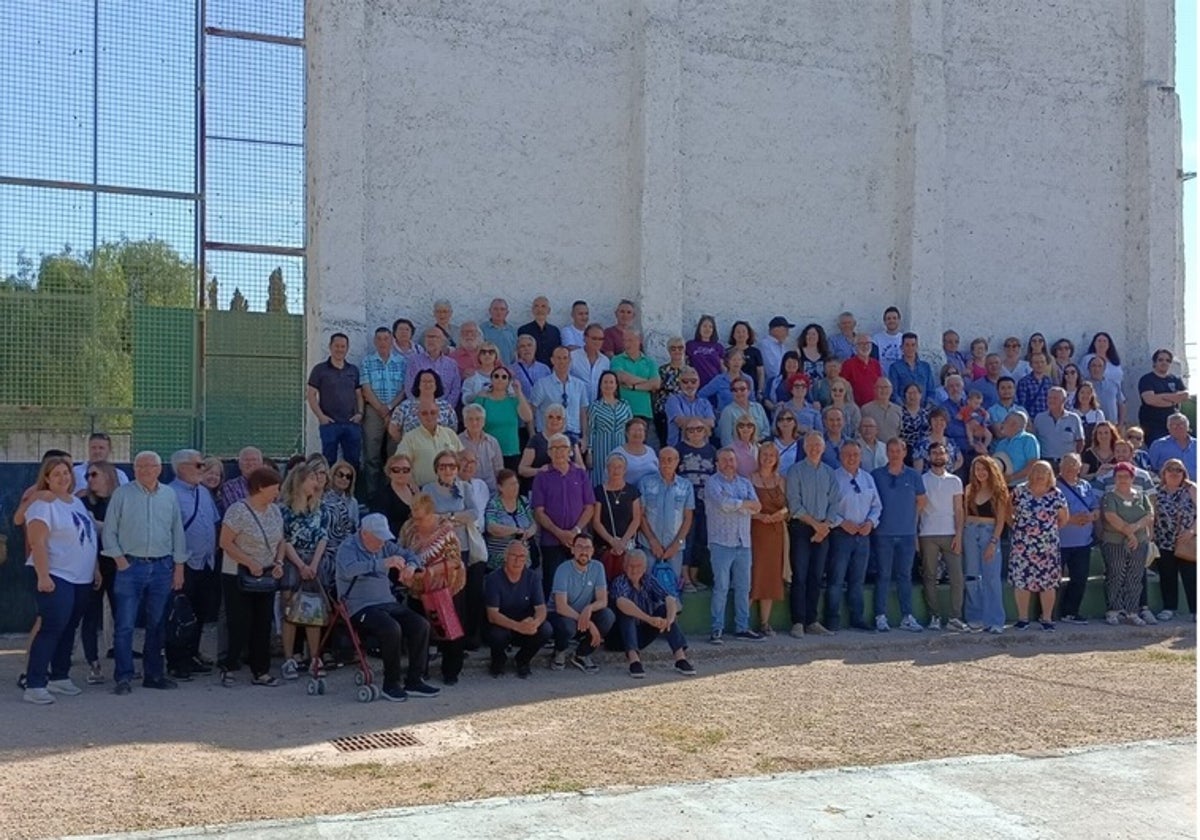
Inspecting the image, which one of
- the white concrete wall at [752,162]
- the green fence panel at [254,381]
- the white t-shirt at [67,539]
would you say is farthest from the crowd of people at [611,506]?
the green fence panel at [254,381]

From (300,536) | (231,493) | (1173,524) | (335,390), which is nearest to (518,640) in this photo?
(300,536)

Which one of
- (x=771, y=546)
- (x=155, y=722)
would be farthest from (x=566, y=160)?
(x=155, y=722)

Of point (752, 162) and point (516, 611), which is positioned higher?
point (752, 162)

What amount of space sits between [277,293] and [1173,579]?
971 cm

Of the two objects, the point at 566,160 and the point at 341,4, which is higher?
the point at 341,4

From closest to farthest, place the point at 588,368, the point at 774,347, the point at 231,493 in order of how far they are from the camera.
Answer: the point at 231,493
the point at 588,368
the point at 774,347

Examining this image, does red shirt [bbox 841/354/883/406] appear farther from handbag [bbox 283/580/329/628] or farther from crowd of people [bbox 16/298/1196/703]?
handbag [bbox 283/580/329/628]

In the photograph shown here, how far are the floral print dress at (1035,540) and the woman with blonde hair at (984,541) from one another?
0.15 meters

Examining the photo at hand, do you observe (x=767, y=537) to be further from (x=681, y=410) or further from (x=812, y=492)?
(x=681, y=410)

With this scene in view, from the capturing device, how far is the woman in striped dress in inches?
486

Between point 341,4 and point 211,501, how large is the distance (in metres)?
5.82

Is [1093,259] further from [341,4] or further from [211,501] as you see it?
[211,501]

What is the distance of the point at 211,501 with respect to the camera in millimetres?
10438

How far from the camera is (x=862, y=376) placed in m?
14.5
